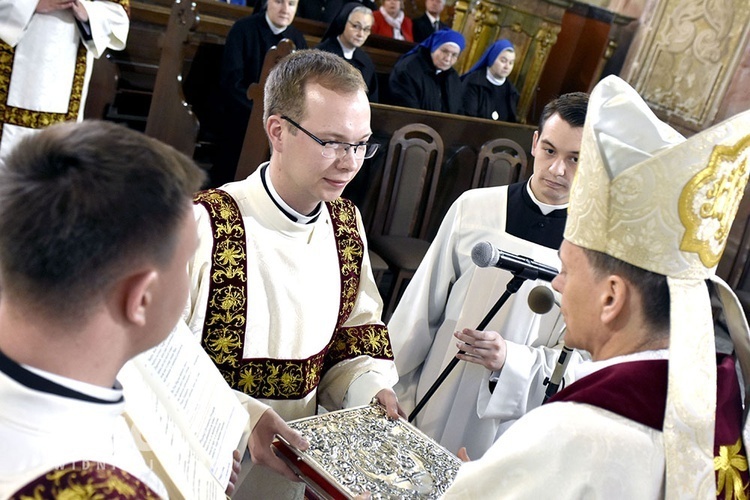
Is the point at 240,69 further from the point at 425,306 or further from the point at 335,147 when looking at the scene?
the point at 335,147

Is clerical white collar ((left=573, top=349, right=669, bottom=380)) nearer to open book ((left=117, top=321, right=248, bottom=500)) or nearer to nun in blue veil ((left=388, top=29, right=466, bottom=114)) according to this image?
open book ((left=117, top=321, right=248, bottom=500))

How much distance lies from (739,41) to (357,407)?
7.32 meters

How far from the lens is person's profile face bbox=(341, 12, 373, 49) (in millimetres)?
6758

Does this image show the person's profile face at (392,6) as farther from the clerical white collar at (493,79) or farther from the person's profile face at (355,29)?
the person's profile face at (355,29)

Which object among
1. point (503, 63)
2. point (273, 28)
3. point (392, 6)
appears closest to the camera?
point (273, 28)

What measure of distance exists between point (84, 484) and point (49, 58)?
149 inches

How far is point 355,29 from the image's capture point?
268 inches

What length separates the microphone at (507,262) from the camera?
2.16 metres

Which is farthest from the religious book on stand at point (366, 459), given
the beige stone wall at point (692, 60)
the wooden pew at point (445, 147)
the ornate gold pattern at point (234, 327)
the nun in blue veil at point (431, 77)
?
the beige stone wall at point (692, 60)

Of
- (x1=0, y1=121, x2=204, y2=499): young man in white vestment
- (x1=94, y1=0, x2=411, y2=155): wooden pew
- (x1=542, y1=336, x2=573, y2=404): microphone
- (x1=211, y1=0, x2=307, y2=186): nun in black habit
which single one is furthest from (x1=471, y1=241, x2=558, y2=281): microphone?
(x1=211, y1=0, x2=307, y2=186): nun in black habit

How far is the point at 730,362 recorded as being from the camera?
1686mm

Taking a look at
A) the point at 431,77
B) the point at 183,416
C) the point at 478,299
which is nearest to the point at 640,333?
the point at 183,416

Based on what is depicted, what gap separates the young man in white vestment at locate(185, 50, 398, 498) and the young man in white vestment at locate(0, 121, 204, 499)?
3.48ft

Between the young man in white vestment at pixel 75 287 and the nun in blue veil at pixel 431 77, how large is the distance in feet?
19.7
